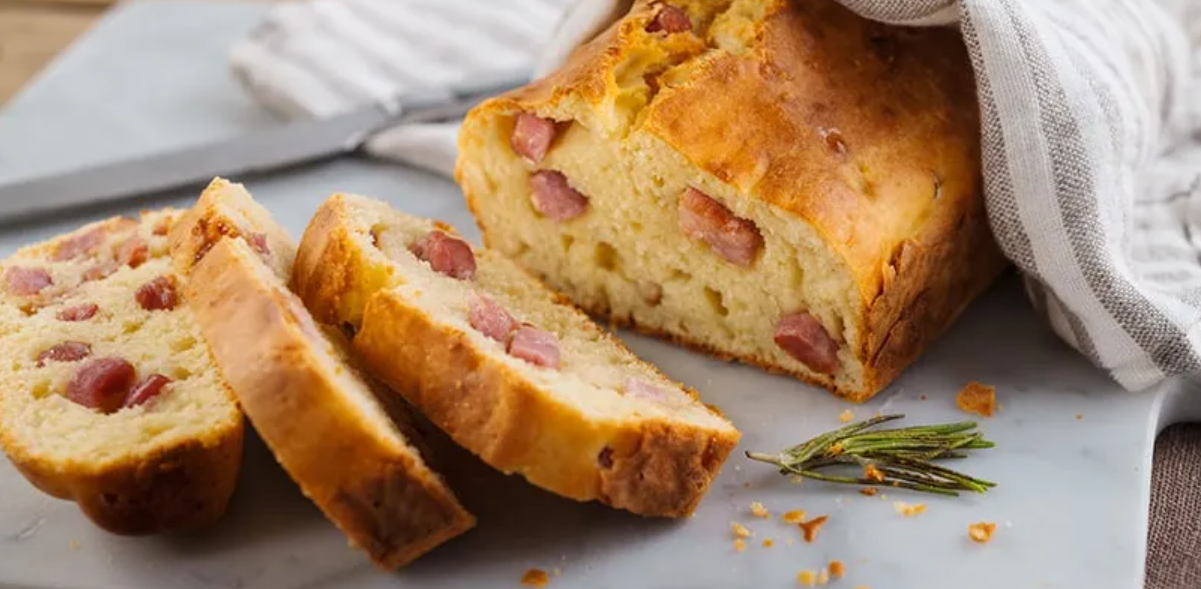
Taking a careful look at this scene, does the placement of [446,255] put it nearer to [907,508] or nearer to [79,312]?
[79,312]

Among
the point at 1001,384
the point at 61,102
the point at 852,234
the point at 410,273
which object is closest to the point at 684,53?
the point at 852,234

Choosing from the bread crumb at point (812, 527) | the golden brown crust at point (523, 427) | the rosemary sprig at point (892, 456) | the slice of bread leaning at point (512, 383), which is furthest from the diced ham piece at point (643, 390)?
the bread crumb at point (812, 527)

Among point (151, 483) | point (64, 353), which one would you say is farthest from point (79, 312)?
point (151, 483)

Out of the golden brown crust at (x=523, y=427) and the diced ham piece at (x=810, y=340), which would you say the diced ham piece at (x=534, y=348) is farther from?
the diced ham piece at (x=810, y=340)

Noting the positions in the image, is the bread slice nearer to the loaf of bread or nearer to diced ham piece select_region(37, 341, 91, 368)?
diced ham piece select_region(37, 341, 91, 368)

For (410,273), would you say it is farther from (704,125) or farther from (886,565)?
(886,565)
